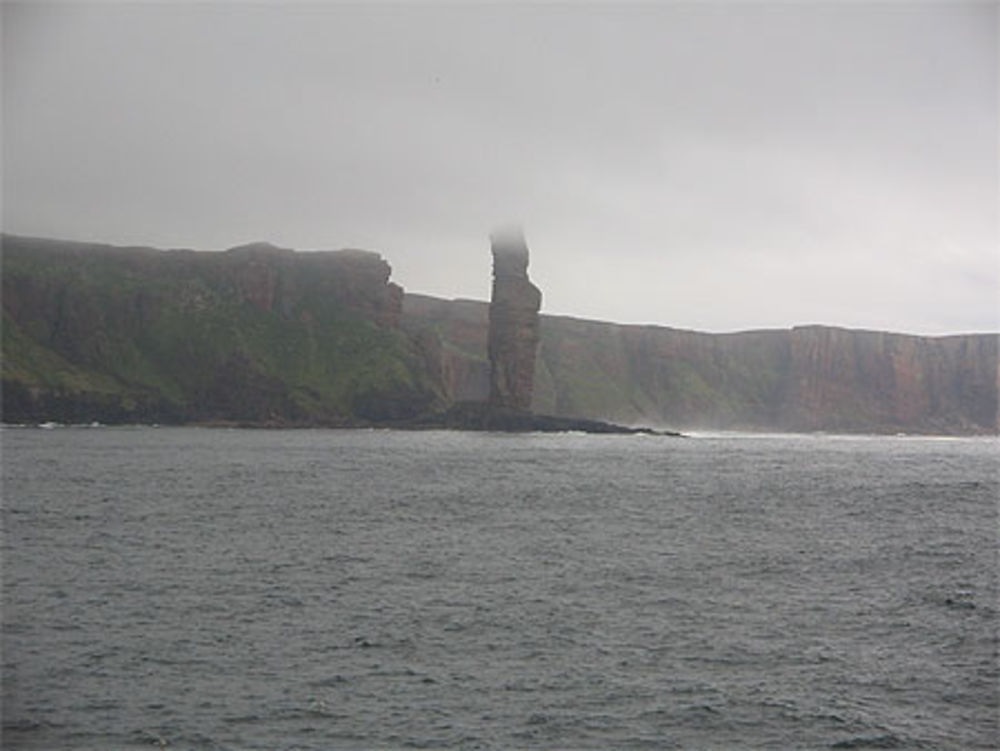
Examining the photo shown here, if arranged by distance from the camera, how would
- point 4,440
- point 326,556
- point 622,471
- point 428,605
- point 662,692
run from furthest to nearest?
point 4,440 → point 622,471 → point 326,556 → point 428,605 → point 662,692

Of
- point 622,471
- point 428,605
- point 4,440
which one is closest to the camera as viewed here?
point 428,605

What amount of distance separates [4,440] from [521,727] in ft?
406

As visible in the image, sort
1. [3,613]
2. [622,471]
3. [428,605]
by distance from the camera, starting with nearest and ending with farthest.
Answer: [3,613] < [428,605] < [622,471]

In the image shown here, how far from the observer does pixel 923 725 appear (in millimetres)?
22625

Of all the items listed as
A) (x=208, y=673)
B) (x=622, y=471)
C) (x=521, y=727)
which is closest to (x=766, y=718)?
(x=521, y=727)

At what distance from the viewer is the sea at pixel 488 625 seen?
22.0m

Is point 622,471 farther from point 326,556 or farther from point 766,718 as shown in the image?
point 766,718

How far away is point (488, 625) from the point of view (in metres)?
30.4

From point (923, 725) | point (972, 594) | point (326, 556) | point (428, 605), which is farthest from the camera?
point (326, 556)

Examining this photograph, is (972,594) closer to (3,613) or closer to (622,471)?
(3,613)

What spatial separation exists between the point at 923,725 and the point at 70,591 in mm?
27036

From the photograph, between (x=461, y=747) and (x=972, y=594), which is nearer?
(x=461, y=747)

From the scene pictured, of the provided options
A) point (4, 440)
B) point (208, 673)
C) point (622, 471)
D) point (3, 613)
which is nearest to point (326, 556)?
point (3, 613)

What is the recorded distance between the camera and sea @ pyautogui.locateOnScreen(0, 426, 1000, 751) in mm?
22047
